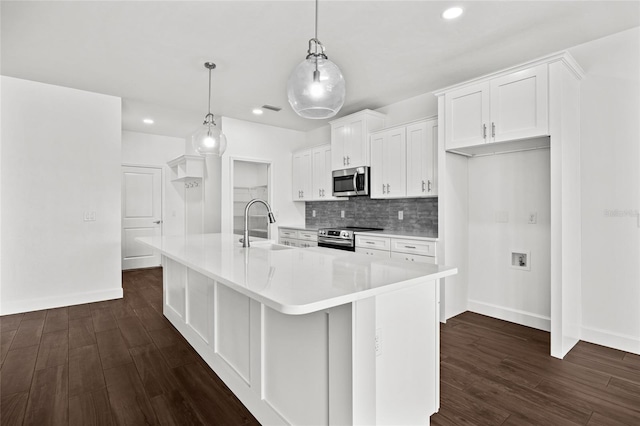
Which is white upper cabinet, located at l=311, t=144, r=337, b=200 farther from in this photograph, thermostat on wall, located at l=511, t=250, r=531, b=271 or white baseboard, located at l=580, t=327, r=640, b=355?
white baseboard, located at l=580, t=327, r=640, b=355

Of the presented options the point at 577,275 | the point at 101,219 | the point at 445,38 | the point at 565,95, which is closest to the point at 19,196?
the point at 101,219

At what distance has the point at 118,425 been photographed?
5.98 ft

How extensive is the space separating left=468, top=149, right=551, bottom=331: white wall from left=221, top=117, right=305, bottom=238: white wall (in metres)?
3.21

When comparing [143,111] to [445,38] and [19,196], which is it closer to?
[19,196]

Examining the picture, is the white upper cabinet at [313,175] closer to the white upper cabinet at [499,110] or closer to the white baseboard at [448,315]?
the white upper cabinet at [499,110]

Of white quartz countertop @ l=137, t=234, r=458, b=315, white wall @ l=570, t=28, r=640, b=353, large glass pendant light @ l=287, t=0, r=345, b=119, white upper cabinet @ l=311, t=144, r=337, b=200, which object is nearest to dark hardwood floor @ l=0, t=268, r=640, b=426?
white wall @ l=570, t=28, r=640, b=353

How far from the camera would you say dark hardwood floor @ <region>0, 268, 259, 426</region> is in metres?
1.92

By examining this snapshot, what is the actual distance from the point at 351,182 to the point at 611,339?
125 inches

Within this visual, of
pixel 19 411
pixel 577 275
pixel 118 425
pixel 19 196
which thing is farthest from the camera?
pixel 19 196

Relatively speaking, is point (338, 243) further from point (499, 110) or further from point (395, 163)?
point (499, 110)

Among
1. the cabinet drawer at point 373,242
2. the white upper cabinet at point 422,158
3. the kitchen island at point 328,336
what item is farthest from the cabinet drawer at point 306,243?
the kitchen island at point 328,336

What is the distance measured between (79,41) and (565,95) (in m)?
4.21

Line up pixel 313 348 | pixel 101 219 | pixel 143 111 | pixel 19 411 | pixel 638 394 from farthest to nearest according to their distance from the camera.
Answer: pixel 143 111 < pixel 101 219 < pixel 638 394 < pixel 19 411 < pixel 313 348

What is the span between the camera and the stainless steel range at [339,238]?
172 inches
